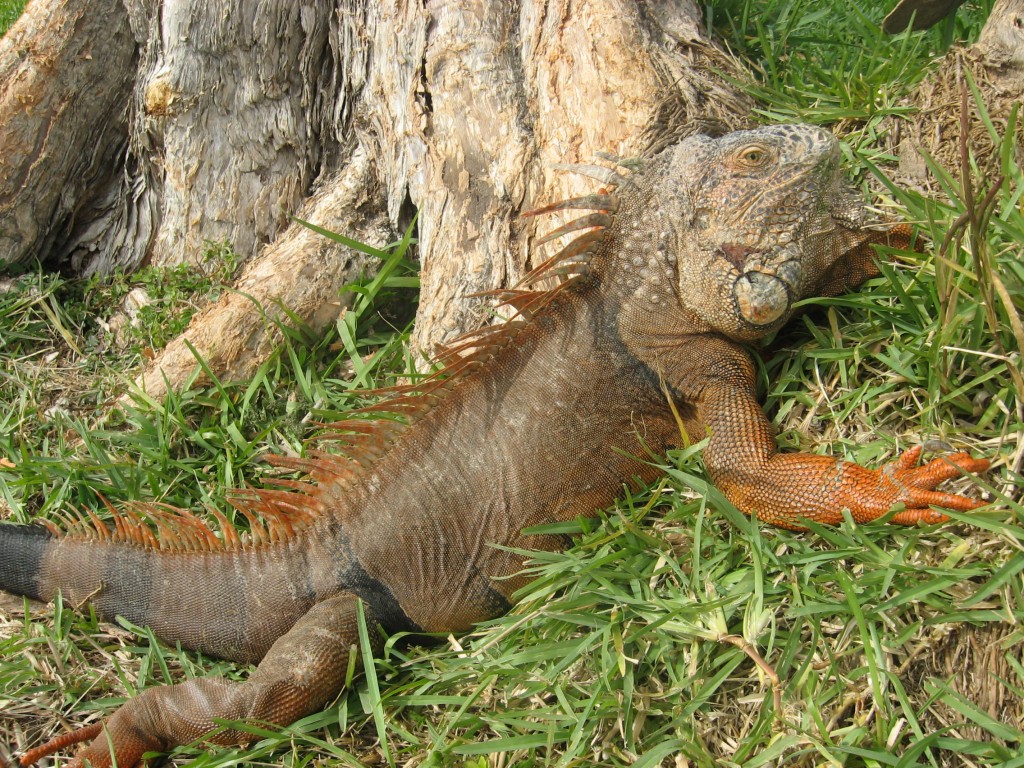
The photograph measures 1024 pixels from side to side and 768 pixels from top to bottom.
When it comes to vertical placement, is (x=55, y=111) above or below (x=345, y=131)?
above

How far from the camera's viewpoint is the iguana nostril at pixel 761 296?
290cm

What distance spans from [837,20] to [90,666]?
4713 millimetres

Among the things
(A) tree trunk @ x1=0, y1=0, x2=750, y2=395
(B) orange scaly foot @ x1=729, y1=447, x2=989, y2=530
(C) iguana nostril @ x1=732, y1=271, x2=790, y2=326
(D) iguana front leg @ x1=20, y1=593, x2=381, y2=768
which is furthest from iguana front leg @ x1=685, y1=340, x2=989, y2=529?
(D) iguana front leg @ x1=20, y1=593, x2=381, y2=768

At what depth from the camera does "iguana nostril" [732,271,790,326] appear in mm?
2904

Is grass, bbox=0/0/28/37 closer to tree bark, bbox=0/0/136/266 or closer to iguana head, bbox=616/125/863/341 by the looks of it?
tree bark, bbox=0/0/136/266

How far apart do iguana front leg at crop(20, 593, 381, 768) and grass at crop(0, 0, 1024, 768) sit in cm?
9

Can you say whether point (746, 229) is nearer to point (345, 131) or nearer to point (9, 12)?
point (345, 131)

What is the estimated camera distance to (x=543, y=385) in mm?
3086

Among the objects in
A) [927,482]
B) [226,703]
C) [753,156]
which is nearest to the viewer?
[927,482]

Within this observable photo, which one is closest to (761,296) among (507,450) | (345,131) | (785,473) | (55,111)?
(785,473)

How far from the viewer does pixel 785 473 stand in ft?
8.93

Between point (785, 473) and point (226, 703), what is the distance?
2029mm

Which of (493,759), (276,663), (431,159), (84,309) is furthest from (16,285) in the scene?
(493,759)

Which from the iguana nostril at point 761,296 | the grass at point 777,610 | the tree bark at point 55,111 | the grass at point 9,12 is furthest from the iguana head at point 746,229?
the grass at point 9,12
